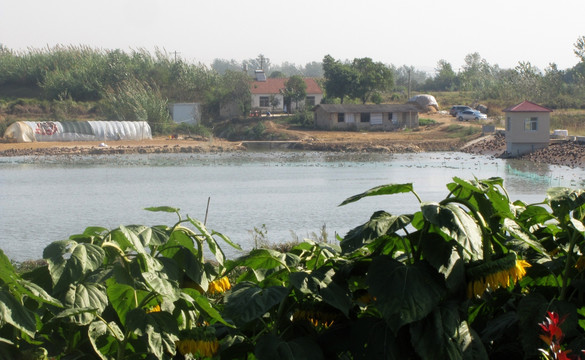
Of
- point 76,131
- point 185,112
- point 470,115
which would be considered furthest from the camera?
point 185,112

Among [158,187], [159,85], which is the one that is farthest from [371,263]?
[159,85]

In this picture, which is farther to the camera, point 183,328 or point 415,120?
point 415,120

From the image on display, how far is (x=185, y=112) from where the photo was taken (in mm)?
71125

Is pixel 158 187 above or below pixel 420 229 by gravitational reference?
below

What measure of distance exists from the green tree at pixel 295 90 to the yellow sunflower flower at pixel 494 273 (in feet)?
231

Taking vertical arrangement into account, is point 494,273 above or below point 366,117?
above

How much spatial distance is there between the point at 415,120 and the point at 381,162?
816 inches

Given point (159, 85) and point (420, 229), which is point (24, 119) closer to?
point (159, 85)

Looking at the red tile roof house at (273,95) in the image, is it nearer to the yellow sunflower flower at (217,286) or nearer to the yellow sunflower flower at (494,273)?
the yellow sunflower flower at (217,286)

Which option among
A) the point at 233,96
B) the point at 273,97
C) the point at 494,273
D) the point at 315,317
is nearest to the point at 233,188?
the point at 315,317

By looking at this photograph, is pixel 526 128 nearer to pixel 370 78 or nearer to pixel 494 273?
pixel 370 78

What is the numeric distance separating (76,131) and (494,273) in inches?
2350

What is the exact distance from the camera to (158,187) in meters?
32.7

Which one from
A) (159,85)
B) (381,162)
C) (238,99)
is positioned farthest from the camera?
(159,85)
